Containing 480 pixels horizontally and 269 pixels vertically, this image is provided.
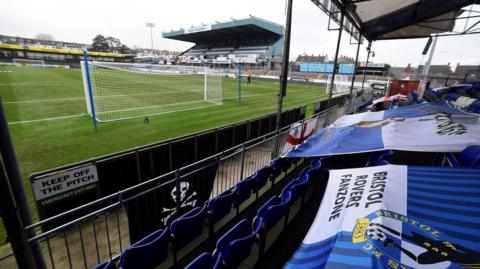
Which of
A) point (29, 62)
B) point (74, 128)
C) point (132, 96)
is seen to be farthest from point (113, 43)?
point (74, 128)

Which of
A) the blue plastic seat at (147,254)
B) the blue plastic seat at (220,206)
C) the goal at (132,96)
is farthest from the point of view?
the goal at (132,96)

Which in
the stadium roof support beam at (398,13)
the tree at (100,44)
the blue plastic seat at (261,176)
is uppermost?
the tree at (100,44)

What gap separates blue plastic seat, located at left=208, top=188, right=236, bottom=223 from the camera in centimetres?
396

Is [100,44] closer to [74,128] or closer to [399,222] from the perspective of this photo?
[74,128]

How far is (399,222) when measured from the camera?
157 centimetres

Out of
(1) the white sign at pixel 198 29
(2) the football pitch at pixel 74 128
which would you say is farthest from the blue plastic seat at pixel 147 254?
(1) the white sign at pixel 198 29

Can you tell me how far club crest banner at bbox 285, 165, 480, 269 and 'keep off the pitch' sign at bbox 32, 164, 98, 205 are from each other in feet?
11.4

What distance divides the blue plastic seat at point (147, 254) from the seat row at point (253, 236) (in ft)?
2.31

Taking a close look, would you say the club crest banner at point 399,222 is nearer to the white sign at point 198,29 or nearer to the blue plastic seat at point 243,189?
the blue plastic seat at point 243,189

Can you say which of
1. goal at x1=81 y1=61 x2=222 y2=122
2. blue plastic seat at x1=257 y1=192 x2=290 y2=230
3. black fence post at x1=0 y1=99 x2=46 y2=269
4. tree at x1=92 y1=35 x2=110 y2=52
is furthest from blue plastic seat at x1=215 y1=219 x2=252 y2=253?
tree at x1=92 y1=35 x2=110 y2=52

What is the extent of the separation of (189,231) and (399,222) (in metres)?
2.88

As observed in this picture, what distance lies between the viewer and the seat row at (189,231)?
2725 millimetres

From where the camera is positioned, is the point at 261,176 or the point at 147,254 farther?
the point at 261,176

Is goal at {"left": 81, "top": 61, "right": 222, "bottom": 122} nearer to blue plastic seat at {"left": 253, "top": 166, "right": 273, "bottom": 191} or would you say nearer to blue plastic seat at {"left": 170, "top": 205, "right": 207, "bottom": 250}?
blue plastic seat at {"left": 253, "top": 166, "right": 273, "bottom": 191}
